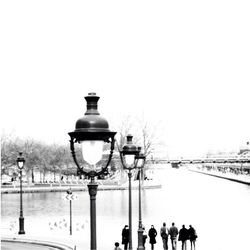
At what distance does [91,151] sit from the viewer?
8.11 metres

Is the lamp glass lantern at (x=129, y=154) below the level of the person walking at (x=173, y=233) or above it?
above

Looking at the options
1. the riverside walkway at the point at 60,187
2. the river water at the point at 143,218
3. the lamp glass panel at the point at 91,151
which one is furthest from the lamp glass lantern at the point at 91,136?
the riverside walkway at the point at 60,187

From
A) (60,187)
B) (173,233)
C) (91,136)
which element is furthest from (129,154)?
(60,187)

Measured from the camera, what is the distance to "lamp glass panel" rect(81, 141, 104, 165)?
26.5 ft

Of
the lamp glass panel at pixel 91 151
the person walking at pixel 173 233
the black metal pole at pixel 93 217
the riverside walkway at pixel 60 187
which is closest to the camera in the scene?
the black metal pole at pixel 93 217

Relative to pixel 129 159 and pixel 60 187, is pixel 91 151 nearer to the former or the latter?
pixel 129 159

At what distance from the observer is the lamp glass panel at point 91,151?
807cm

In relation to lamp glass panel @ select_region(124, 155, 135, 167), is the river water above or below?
below

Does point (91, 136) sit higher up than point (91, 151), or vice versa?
point (91, 136)

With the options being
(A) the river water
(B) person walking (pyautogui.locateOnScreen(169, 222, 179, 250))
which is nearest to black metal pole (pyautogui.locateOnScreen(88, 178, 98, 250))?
(B) person walking (pyautogui.locateOnScreen(169, 222, 179, 250))

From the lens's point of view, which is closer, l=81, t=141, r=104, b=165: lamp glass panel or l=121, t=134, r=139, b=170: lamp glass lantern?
l=81, t=141, r=104, b=165: lamp glass panel

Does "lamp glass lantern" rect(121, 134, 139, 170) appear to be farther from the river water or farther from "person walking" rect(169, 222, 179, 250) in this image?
the river water

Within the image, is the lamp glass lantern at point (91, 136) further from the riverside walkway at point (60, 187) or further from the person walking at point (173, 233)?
the riverside walkway at point (60, 187)

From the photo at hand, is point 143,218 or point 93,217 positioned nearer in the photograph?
point 93,217
